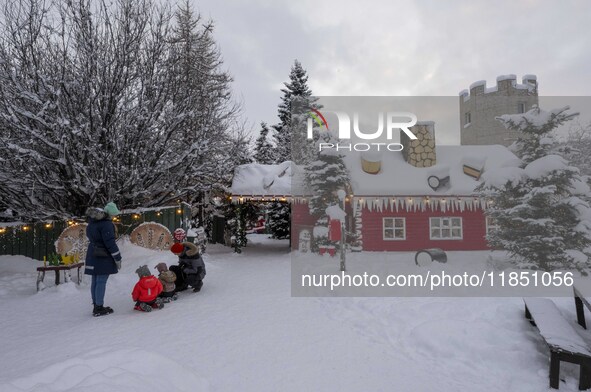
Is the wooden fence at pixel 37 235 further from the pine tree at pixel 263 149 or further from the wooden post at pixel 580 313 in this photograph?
the pine tree at pixel 263 149

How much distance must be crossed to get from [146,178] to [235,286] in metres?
5.92

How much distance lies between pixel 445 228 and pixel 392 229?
2.35 meters

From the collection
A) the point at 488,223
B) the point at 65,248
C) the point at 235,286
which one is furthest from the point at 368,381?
the point at 488,223

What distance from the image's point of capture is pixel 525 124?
421 inches

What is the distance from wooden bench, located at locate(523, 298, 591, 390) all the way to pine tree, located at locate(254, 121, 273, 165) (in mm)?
22497

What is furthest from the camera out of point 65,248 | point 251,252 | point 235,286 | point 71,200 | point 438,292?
point 251,252

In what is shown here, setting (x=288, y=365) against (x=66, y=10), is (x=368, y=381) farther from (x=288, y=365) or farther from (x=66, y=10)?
(x=66, y=10)

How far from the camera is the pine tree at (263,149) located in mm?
26991

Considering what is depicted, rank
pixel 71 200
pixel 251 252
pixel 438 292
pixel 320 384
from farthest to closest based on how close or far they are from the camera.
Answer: pixel 251 252, pixel 71 200, pixel 438 292, pixel 320 384

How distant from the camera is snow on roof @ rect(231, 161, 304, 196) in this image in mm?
14218

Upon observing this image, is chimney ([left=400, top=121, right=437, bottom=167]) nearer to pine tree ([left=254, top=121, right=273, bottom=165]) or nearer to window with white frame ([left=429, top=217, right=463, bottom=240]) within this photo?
window with white frame ([left=429, top=217, right=463, bottom=240])

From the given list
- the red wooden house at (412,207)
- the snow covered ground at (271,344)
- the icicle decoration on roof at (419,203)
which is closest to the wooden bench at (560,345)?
the snow covered ground at (271,344)

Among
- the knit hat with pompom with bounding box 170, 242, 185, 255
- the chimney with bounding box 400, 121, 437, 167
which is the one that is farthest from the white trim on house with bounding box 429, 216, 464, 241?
the knit hat with pompom with bounding box 170, 242, 185, 255

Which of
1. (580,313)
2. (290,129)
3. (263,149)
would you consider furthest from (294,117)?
(580,313)
